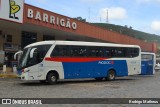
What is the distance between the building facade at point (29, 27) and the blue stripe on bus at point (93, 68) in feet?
22.8

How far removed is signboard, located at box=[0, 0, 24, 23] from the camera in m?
28.7

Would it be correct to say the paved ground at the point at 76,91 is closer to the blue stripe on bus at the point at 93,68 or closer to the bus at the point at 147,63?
the blue stripe on bus at the point at 93,68

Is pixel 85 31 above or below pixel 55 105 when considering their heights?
above

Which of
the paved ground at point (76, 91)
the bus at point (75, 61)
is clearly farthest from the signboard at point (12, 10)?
the paved ground at point (76, 91)

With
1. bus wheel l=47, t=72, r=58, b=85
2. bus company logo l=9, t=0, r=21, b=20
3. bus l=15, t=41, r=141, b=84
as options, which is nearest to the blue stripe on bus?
bus l=15, t=41, r=141, b=84

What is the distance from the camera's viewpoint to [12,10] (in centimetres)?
2973

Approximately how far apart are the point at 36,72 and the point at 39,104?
10721 mm

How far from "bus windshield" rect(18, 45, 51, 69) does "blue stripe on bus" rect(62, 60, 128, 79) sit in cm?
185

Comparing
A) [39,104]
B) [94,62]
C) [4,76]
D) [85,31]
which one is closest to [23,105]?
[39,104]

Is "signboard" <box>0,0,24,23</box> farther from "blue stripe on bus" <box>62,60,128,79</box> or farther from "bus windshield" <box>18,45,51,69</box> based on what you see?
"blue stripe on bus" <box>62,60,128,79</box>

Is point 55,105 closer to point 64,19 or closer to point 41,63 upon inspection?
point 41,63

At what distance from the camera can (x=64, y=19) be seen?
3825 cm

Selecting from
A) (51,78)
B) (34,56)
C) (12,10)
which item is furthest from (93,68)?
(12,10)

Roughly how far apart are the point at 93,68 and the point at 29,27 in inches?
453
